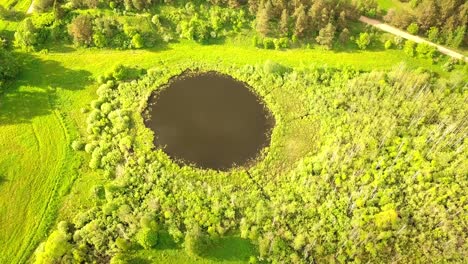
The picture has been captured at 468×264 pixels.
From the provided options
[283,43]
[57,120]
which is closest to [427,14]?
[283,43]

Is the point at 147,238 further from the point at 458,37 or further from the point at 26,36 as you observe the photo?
the point at 458,37

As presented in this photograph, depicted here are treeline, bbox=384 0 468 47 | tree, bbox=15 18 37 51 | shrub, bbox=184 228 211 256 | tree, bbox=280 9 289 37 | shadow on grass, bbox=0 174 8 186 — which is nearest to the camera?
shrub, bbox=184 228 211 256

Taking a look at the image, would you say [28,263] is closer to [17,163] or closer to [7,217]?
[7,217]

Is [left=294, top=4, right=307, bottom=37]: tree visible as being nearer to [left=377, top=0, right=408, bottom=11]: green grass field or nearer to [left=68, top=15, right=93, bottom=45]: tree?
[left=377, top=0, right=408, bottom=11]: green grass field

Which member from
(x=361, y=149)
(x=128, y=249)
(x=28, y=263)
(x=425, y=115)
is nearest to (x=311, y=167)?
(x=361, y=149)

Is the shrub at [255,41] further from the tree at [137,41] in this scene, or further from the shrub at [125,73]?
the shrub at [125,73]

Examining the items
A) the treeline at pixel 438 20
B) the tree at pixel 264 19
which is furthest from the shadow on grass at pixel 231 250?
the treeline at pixel 438 20

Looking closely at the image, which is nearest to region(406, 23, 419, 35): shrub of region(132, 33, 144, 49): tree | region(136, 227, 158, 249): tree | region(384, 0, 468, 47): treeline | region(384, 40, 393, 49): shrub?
region(384, 0, 468, 47): treeline
